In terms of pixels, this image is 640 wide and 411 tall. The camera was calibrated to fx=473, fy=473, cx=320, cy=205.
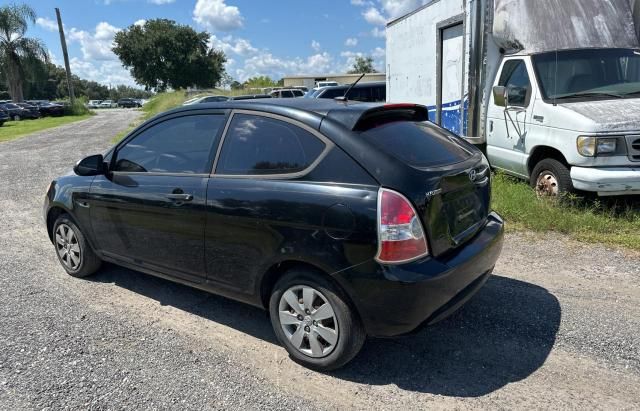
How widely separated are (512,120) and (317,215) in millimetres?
4770

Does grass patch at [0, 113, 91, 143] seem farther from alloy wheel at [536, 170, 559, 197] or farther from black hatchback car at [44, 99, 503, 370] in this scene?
alloy wheel at [536, 170, 559, 197]

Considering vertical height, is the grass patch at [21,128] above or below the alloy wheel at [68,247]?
above

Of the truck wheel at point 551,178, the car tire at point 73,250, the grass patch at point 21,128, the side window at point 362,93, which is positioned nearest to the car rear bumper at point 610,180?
the truck wheel at point 551,178

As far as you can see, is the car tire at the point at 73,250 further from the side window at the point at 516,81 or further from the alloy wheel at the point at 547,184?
the side window at the point at 516,81

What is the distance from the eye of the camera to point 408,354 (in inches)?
125

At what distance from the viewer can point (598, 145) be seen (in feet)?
17.0

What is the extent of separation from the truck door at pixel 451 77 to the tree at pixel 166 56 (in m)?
62.6

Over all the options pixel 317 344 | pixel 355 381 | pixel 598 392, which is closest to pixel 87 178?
pixel 317 344

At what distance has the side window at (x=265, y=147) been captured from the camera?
3.00 meters

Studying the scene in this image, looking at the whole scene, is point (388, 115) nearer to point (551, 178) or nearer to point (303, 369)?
point (303, 369)

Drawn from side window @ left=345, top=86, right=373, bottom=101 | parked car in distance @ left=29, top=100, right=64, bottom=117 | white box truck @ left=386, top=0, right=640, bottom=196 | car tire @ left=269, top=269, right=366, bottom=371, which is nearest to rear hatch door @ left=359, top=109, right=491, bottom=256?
car tire @ left=269, top=269, right=366, bottom=371

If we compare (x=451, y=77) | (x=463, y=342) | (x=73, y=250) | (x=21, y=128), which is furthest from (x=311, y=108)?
(x=21, y=128)

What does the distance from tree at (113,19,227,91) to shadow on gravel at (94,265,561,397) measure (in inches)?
2614

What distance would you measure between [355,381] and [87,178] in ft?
10.0
